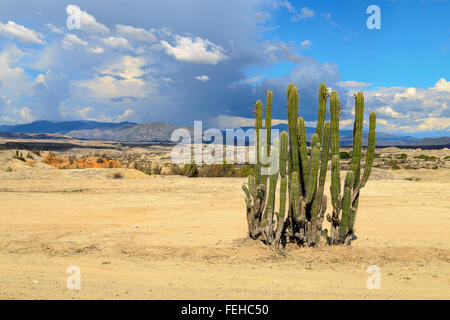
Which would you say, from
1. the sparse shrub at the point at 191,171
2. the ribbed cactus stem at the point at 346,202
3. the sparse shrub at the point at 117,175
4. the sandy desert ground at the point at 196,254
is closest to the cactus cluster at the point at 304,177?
the ribbed cactus stem at the point at 346,202

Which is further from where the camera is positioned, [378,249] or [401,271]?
[378,249]

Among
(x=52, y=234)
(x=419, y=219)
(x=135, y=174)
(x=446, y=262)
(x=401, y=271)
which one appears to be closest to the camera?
(x=401, y=271)

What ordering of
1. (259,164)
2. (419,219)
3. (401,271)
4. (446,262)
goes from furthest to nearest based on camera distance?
1. (419,219)
2. (259,164)
3. (446,262)
4. (401,271)

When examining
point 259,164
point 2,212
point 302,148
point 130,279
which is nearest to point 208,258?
point 130,279

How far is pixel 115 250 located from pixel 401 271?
5816mm

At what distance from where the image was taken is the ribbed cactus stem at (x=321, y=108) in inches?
305

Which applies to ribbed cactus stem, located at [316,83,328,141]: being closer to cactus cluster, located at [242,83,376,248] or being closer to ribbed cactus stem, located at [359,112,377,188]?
cactus cluster, located at [242,83,376,248]

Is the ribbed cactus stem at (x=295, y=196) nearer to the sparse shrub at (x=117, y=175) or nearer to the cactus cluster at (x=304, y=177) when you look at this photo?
the cactus cluster at (x=304, y=177)

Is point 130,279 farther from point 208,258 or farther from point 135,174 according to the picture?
point 135,174

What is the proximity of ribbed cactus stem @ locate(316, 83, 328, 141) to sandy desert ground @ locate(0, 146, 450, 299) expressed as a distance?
8.55 feet

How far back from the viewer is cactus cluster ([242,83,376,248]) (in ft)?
25.0

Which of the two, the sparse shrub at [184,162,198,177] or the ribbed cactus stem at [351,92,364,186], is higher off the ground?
the ribbed cactus stem at [351,92,364,186]

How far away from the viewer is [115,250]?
818 centimetres

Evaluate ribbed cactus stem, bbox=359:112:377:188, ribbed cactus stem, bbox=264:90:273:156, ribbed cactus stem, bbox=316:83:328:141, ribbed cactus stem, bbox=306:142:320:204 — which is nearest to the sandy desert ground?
ribbed cactus stem, bbox=306:142:320:204
